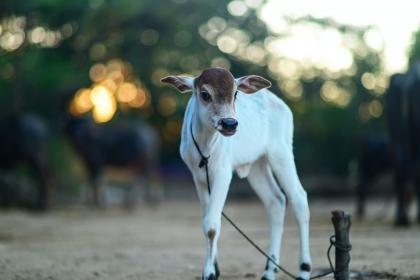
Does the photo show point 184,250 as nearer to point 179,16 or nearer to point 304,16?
point 179,16

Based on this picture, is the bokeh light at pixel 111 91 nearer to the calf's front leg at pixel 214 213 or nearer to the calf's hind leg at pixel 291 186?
the calf's hind leg at pixel 291 186

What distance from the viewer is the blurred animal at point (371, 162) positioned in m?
17.5

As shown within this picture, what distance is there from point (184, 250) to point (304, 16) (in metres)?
17.1

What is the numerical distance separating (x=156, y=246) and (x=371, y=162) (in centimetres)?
769

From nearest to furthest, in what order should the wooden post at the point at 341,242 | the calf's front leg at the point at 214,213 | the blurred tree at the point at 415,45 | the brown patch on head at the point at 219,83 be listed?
the wooden post at the point at 341,242 < the brown patch on head at the point at 219,83 < the calf's front leg at the point at 214,213 < the blurred tree at the point at 415,45

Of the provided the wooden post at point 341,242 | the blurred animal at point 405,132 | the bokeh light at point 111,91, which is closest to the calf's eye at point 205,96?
the wooden post at point 341,242

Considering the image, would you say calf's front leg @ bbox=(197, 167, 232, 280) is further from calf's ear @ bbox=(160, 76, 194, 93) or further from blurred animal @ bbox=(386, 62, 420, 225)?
blurred animal @ bbox=(386, 62, 420, 225)

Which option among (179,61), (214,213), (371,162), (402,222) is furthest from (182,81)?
(179,61)

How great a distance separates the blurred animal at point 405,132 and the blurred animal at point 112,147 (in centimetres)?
962

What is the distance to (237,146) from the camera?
7.30 m

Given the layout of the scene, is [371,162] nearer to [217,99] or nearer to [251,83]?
[251,83]

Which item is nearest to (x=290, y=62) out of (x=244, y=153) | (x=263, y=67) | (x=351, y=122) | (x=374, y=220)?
(x=263, y=67)

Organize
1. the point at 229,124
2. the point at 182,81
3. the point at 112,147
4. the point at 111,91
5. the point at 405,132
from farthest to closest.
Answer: the point at 111,91, the point at 112,147, the point at 405,132, the point at 182,81, the point at 229,124

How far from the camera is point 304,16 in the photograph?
87.5 feet
